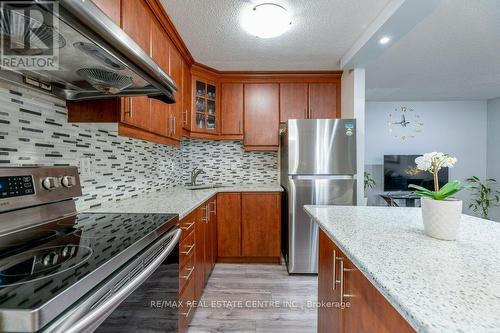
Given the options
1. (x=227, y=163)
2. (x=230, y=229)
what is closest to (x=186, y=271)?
(x=230, y=229)

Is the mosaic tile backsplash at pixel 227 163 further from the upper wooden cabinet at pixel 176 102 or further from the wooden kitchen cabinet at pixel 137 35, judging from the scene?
the wooden kitchen cabinet at pixel 137 35

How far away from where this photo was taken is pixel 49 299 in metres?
0.52

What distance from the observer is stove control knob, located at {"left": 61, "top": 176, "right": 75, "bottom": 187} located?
1271mm

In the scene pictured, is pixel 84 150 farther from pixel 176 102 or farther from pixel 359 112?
pixel 359 112

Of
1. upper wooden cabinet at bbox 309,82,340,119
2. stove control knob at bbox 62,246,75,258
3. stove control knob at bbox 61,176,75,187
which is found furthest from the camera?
upper wooden cabinet at bbox 309,82,340,119

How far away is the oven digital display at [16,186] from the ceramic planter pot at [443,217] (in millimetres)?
1619

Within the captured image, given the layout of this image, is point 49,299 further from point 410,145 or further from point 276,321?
point 410,145

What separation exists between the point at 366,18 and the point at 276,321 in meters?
2.41

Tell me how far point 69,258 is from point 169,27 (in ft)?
6.32

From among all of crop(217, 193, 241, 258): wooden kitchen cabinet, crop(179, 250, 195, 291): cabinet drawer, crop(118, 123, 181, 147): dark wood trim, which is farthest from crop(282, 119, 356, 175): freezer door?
crop(179, 250, 195, 291): cabinet drawer

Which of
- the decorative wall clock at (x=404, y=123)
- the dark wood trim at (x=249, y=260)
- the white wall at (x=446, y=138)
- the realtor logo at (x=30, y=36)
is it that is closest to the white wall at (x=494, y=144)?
the white wall at (x=446, y=138)

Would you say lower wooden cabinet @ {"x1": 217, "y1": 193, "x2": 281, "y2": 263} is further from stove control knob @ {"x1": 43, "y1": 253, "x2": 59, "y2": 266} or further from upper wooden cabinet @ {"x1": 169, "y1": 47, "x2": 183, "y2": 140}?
stove control knob @ {"x1": 43, "y1": 253, "x2": 59, "y2": 266}

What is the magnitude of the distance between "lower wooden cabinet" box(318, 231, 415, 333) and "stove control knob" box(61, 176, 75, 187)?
4.40 feet

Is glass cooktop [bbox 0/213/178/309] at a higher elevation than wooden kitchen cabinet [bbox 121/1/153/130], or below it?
below
